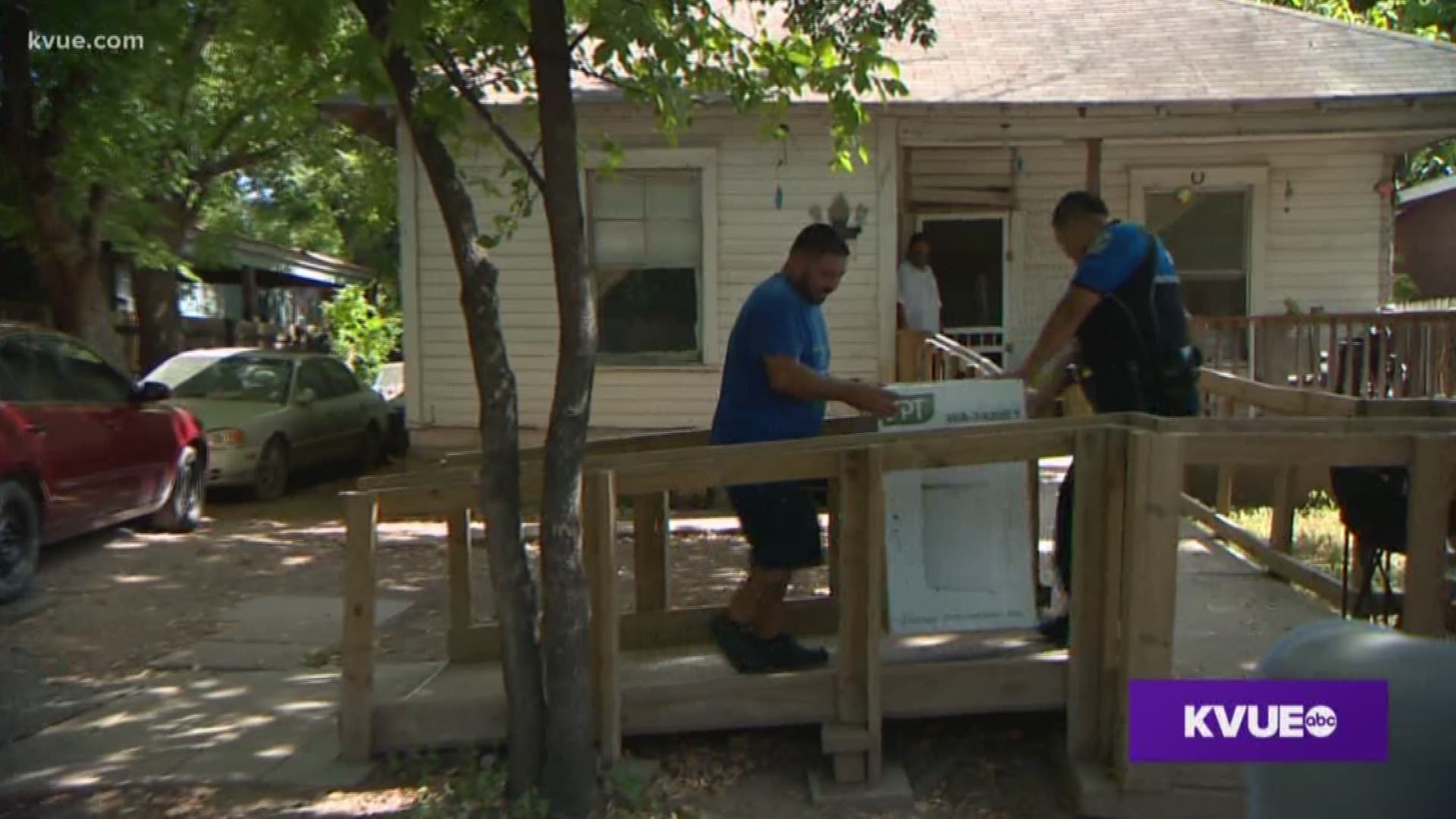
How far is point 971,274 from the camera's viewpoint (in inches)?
493

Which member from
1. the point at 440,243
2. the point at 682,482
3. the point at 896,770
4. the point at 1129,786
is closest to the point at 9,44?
the point at 440,243

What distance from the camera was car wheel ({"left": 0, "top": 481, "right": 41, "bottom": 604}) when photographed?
6992mm

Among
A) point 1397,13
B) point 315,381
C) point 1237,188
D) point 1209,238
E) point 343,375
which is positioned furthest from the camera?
point 1397,13

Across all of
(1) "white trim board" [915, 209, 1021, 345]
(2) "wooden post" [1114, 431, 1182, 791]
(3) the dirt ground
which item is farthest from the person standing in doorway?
(2) "wooden post" [1114, 431, 1182, 791]

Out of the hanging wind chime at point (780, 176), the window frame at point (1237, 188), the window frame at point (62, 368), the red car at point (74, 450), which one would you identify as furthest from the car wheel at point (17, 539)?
the window frame at point (1237, 188)

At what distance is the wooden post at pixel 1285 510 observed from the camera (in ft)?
20.4

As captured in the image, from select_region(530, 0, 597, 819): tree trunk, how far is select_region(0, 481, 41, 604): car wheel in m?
4.61

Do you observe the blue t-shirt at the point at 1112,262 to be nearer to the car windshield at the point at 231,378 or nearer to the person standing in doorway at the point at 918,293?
the person standing in doorway at the point at 918,293

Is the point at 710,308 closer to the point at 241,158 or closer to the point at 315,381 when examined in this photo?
the point at 315,381

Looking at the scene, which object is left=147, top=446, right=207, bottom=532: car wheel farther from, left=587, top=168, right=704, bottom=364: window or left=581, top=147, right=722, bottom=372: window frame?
left=581, top=147, right=722, bottom=372: window frame

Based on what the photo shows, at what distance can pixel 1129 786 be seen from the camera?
3.89 metres

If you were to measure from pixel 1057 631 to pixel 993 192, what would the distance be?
8086mm

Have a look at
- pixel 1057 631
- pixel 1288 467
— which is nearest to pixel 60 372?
pixel 1057 631

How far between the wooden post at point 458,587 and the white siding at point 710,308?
5838mm
